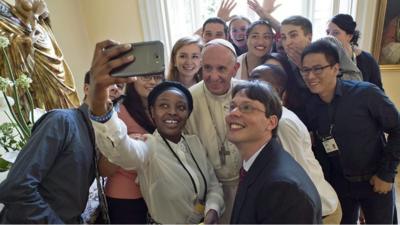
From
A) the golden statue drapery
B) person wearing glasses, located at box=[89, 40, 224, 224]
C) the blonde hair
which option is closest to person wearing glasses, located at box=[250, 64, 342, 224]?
person wearing glasses, located at box=[89, 40, 224, 224]

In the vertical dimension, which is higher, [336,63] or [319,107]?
[336,63]

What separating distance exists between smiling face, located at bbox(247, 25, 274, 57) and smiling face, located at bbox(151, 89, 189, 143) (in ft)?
3.06

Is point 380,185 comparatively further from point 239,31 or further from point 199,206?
point 239,31

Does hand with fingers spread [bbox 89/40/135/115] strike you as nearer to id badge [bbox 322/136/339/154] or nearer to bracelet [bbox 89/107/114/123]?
bracelet [bbox 89/107/114/123]

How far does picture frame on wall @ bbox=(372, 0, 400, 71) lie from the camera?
9.80ft

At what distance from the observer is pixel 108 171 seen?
125 cm

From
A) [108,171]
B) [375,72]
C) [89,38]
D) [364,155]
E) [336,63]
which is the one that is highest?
[89,38]

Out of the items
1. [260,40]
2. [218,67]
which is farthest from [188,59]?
[260,40]

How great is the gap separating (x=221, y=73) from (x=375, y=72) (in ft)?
4.38

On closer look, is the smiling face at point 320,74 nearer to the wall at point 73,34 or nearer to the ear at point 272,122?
the ear at point 272,122

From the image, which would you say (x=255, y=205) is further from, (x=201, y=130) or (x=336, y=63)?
(x=336, y=63)

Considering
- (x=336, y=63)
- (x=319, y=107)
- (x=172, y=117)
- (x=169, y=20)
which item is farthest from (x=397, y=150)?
(x=169, y=20)

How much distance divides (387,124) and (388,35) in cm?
205

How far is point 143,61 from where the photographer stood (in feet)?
2.85
